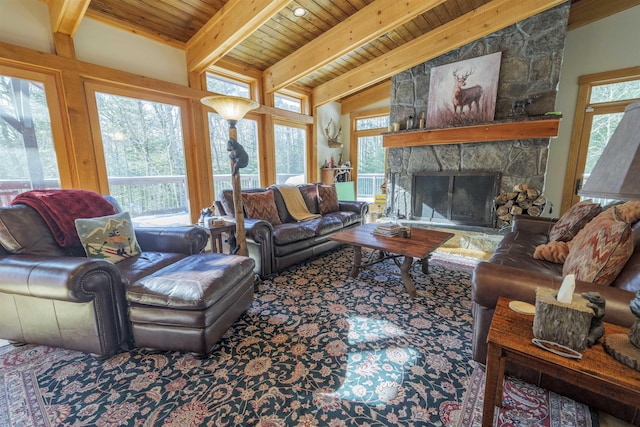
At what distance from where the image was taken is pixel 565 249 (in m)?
1.82

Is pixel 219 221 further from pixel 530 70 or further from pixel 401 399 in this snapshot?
pixel 530 70

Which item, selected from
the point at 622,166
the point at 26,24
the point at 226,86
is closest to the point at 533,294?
the point at 622,166

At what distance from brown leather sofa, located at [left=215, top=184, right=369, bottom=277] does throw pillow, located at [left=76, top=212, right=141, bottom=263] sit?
94cm

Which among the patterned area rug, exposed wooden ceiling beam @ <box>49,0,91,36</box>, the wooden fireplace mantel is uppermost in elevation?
exposed wooden ceiling beam @ <box>49,0,91,36</box>

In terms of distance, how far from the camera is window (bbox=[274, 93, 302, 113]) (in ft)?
16.0

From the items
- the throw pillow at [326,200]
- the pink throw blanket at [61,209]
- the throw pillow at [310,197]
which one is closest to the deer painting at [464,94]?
the throw pillow at [326,200]

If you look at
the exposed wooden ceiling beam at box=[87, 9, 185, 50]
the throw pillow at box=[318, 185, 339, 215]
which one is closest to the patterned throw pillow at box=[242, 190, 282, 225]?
the throw pillow at box=[318, 185, 339, 215]

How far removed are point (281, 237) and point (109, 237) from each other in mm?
1399

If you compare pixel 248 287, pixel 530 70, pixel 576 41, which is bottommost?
pixel 248 287

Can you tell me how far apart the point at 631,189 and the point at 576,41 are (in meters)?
4.82

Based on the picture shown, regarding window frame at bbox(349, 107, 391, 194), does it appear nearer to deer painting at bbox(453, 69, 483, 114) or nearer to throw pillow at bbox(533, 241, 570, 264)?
deer painting at bbox(453, 69, 483, 114)

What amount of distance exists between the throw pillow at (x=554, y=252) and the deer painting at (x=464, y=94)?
9.24 feet

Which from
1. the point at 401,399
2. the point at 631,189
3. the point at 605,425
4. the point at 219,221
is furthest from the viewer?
the point at 219,221

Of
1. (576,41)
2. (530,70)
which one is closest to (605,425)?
(530,70)
